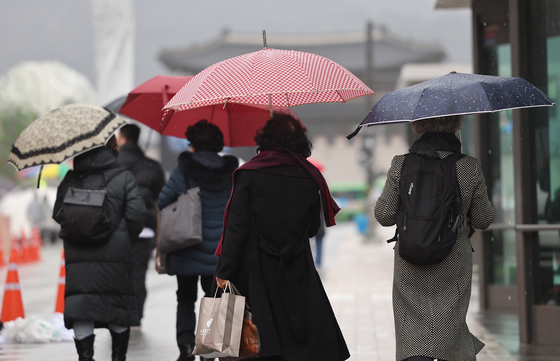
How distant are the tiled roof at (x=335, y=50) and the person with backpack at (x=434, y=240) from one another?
4859cm

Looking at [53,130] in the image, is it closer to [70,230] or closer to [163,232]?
[70,230]

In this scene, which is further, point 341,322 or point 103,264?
point 341,322

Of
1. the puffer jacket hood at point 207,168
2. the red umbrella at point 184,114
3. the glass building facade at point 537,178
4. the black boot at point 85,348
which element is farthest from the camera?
the glass building facade at point 537,178

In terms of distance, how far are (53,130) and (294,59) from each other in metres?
1.63

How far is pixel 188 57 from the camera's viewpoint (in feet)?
173

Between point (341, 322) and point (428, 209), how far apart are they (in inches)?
163

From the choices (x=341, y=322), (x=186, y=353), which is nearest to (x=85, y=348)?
(x=186, y=353)

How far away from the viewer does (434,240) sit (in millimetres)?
3457

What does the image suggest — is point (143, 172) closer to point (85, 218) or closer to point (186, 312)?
point (186, 312)

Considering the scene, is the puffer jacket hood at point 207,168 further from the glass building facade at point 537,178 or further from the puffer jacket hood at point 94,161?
the glass building facade at point 537,178

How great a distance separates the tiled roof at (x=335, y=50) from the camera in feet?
172

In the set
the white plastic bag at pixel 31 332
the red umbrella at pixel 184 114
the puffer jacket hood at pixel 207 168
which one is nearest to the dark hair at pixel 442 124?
the puffer jacket hood at pixel 207 168

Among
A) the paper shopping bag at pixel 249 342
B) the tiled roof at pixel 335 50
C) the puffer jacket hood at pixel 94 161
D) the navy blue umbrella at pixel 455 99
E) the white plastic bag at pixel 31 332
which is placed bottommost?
the white plastic bag at pixel 31 332

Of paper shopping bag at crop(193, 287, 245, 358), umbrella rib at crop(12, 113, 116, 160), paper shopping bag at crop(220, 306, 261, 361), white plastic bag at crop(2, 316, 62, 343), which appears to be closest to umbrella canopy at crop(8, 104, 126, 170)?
umbrella rib at crop(12, 113, 116, 160)
